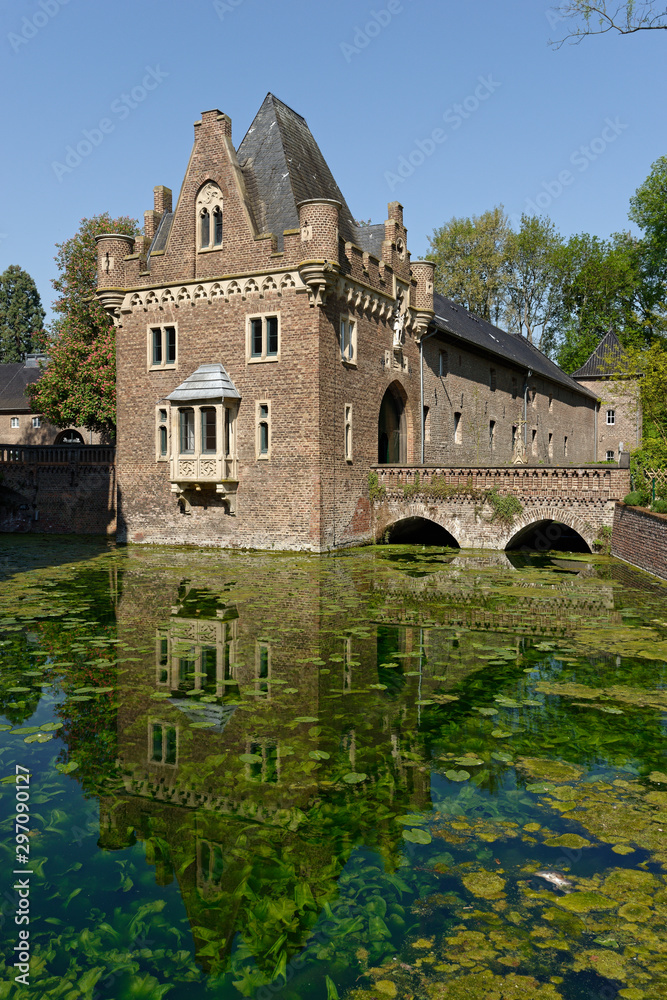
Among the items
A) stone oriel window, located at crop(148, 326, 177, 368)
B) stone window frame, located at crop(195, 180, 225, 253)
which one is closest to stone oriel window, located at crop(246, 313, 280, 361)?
stone window frame, located at crop(195, 180, 225, 253)

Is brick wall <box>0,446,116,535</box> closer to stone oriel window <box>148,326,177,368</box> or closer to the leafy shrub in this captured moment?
stone oriel window <box>148,326,177,368</box>

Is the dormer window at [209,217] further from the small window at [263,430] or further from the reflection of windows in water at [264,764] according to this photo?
the reflection of windows in water at [264,764]

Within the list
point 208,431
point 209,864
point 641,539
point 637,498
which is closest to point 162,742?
point 209,864

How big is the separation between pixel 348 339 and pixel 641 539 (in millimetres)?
10219

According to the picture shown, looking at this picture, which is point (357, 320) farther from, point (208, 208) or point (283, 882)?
point (283, 882)

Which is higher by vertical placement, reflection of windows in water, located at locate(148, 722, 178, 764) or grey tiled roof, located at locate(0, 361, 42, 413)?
grey tiled roof, located at locate(0, 361, 42, 413)

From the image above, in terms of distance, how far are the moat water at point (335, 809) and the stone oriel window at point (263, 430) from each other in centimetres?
1116

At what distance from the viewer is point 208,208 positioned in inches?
878

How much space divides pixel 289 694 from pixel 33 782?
8.77 feet

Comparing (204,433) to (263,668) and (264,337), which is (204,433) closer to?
(264,337)

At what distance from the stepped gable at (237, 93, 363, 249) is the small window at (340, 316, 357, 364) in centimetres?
290

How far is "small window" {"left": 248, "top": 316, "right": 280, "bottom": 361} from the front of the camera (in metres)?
21.3

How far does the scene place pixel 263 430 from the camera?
71.2 feet

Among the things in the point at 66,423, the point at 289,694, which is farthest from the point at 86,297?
the point at 289,694
